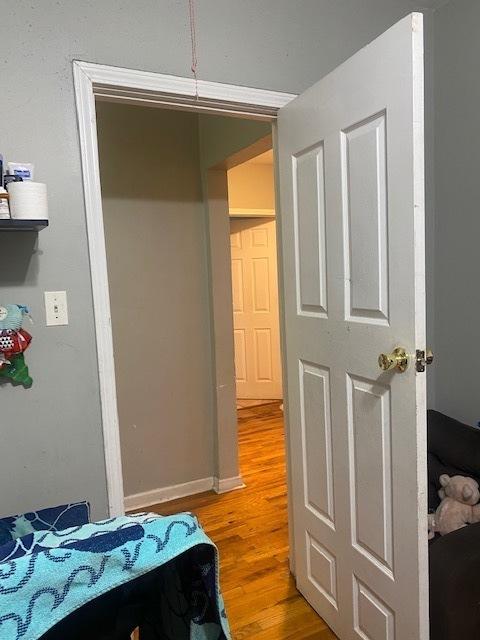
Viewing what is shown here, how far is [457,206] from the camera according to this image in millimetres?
2051

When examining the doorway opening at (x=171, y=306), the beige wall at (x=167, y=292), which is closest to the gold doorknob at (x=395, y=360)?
the doorway opening at (x=171, y=306)

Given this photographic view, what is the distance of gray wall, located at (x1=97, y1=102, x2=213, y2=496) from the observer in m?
2.73

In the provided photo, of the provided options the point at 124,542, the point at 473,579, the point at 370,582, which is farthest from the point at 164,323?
the point at 124,542

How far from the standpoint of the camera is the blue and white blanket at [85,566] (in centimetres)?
60

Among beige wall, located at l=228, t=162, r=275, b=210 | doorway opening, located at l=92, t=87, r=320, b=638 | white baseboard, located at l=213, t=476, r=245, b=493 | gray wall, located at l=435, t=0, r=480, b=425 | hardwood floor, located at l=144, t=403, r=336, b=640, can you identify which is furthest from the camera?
beige wall, located at l=228, t=162, r=275, b=210

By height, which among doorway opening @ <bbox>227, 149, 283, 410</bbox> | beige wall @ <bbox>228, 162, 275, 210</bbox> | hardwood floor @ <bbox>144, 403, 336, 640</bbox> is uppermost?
beige wall @ <bbox>228, 162, 275, 210</bbox>

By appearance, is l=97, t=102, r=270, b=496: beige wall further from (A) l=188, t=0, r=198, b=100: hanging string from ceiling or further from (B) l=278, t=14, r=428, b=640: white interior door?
(B) l=278, t=14, r=428, b=640: white interior door

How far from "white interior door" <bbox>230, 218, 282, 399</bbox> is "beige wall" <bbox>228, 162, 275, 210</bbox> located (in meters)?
0.29

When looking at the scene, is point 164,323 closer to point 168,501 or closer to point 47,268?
point 168,501

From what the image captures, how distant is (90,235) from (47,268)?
17 cm

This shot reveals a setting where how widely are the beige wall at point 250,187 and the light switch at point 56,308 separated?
125 inches

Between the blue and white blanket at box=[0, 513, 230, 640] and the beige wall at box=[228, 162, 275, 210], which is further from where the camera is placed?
the beige wall at box=[228, 162, 275, 210]

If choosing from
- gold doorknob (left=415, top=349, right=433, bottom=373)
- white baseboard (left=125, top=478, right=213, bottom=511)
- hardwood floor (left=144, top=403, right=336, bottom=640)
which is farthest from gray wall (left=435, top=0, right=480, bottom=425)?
white baseboard (left=125, top=478, right=213, bottom=511)

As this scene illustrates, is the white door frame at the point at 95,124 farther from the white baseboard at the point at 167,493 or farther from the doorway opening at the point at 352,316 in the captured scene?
the white baseboard at the point at 167,493
